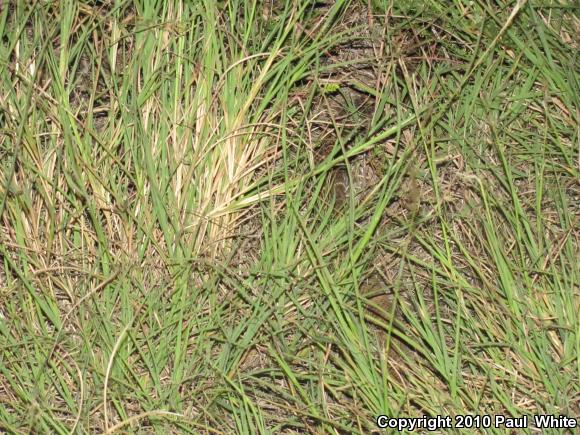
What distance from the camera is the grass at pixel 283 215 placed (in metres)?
1.87

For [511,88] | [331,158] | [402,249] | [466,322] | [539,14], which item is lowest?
[466,322]

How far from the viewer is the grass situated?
1.87 m

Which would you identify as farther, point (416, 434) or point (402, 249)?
point (402, 249)

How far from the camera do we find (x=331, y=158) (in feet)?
6.53

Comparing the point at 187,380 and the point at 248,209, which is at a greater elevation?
the point at 248,209

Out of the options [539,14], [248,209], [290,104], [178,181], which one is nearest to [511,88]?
[539,14]

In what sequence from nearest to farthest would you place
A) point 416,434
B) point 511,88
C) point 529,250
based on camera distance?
point 416,434
point 529,250
point 511,88

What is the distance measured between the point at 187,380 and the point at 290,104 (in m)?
0.76

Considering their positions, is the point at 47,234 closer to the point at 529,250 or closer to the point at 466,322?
the point at 466,322

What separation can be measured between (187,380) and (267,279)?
1.01 feet

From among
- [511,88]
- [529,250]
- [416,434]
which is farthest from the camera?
[511,88]

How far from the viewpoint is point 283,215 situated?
200 cm

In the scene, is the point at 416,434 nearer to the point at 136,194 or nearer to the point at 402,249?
the point at 402,249

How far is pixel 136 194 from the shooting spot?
78.0 inches
